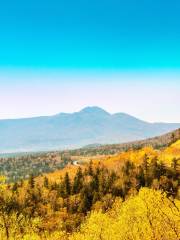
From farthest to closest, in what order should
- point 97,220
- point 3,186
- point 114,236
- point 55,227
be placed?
point 55,227 → point 97,220 → point 114,236 → point 3,186

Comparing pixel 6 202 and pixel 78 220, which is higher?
pixel 6 202

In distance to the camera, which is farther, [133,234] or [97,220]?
[97,220]

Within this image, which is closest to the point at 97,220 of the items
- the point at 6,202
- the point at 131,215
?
the point at 131,215

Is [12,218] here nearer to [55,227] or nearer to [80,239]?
[80,239]

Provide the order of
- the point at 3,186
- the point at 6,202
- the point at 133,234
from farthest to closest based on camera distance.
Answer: the point at 133,234 → the point at 6,202 → the point at 3,186

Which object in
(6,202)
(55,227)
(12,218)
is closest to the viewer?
(6,202)

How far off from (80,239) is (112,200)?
353 ft

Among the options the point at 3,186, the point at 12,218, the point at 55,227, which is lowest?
the point at 55,227

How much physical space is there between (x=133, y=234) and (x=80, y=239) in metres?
14.4

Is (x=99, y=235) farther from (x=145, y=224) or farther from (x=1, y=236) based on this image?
(x=1, y=236)

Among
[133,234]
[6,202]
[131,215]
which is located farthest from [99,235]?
[6,202]

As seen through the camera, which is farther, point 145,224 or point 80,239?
point 80,239

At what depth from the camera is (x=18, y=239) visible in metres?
70.4

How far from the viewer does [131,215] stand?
4028 inches
